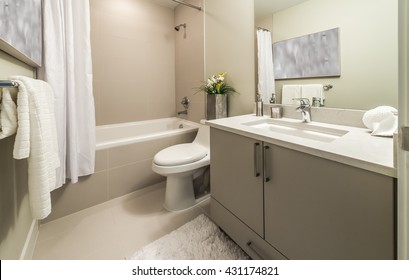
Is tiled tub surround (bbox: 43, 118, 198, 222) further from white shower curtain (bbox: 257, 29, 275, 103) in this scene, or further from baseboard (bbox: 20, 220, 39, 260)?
white shower curtain (bbox: 257, 29, 275, 103)

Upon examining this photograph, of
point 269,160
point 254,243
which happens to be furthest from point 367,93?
point 254,243

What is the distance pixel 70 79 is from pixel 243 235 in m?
1.66

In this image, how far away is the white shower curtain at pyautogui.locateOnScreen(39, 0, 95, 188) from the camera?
4.52 feet

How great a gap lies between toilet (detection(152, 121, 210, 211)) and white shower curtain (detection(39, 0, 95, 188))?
0.60 metres

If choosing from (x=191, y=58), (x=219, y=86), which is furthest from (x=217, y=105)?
(x=191, y=58)

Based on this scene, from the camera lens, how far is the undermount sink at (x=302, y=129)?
1.09 meters

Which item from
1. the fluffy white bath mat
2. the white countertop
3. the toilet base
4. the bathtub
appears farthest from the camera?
the bathtub

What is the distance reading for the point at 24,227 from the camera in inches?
45.5

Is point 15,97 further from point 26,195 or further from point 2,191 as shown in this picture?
point 26,195

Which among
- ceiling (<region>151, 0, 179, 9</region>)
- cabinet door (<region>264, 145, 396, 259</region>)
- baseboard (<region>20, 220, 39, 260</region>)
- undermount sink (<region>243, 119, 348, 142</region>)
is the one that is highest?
ceiling (<region>151, 0, 179, 9</region>)

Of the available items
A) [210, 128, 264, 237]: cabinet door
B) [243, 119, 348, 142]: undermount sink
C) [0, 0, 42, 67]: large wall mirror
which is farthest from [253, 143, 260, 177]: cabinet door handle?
[0, 0, 42, 67]: large wall mirror

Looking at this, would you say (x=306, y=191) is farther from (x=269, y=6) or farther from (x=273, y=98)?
(x=269, y=6)

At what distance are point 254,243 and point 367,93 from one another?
3.30ft
